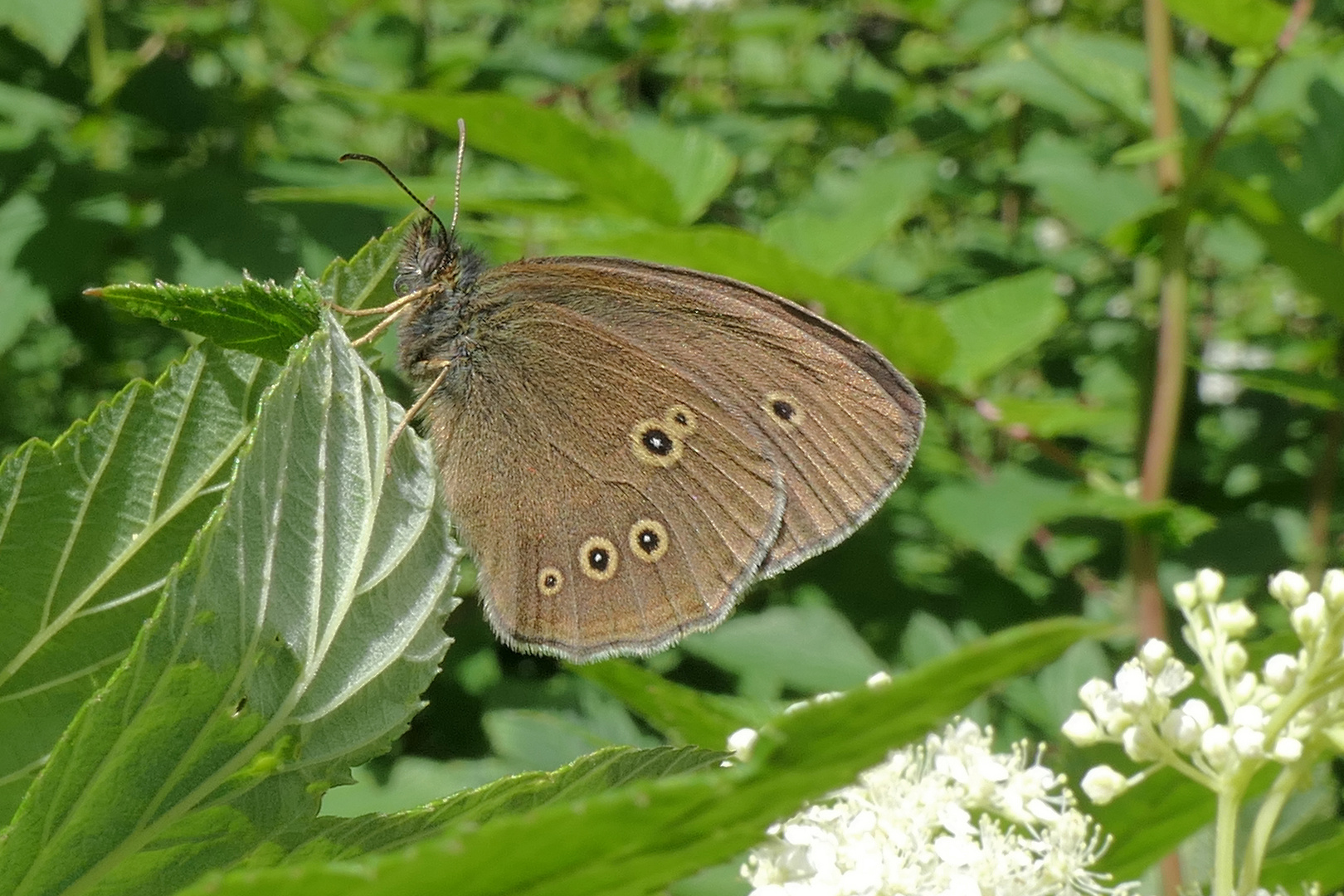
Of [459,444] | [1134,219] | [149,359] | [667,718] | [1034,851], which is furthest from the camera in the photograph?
[149,359]

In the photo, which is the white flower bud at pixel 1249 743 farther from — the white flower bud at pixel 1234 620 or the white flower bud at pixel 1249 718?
the white flower bud at pixel 1234 620

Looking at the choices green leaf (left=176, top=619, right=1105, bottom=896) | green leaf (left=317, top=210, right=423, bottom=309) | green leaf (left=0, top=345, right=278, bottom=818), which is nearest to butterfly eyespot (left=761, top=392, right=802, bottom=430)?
green leaf (left=317, top=210, right=423, bottom=309)

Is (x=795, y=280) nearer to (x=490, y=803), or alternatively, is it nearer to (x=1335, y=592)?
(x=1335, y=592)

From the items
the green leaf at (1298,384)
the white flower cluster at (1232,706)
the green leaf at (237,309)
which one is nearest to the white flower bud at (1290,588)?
the white flower cluster at (1232,706)

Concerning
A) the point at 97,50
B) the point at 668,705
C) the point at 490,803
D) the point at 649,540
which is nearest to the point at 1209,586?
the point at 668,705

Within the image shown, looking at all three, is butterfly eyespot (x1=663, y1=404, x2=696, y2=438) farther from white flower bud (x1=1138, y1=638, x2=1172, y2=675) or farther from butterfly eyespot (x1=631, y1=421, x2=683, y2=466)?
white flower bud (x1=1138, y1=638, x2=1172, y2=675)

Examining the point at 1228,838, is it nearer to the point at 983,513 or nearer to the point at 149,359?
the point at 983,513

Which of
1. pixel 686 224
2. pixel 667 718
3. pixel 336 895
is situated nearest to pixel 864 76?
pixel 686 224
